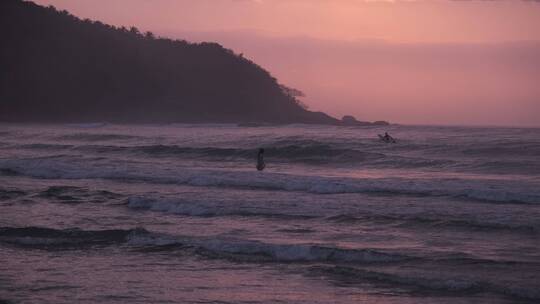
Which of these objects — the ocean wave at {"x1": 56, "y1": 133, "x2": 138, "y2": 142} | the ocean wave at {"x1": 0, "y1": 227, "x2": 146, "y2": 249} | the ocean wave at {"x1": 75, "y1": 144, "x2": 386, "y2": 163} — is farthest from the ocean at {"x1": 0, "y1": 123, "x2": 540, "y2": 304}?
the ocean wave at {"x1": 56, "y1": 133, "x2": 138, "y2": 142}

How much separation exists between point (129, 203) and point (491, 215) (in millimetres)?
8563

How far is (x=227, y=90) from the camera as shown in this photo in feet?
338

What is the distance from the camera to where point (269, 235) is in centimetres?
1372

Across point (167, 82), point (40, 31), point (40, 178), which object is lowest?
point (40, 178)

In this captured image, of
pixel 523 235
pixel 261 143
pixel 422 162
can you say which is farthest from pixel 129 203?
pixel 261 143

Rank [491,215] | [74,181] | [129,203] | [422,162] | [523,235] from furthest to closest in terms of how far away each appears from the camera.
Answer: [422,162]
[74,181]
[129,203]
[491,215]
[523,235]

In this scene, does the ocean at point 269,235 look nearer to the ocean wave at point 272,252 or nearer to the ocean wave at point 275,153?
the ocean wave at point 272,252

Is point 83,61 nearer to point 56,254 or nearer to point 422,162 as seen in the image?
point 422,162

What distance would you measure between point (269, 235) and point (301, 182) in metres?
8.73

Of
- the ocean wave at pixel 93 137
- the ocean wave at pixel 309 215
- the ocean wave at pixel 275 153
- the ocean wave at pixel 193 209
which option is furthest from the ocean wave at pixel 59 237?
the ocean wave at pixel 93 137

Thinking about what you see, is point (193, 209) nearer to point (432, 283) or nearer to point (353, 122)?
point (432, 283)

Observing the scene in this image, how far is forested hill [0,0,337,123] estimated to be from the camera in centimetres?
9150

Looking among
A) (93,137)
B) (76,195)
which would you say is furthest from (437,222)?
(93,137)

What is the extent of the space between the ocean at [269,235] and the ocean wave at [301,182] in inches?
2.7
